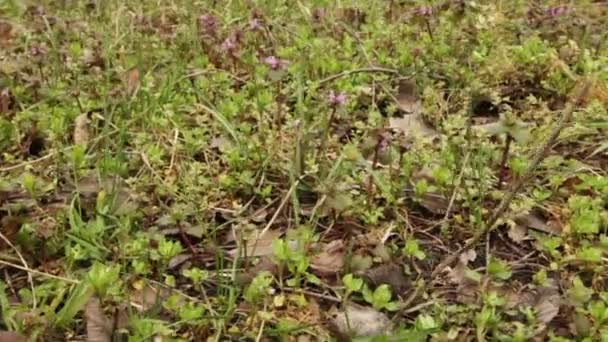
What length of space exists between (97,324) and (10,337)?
16cm

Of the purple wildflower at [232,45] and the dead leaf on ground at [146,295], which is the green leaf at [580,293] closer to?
the dead leaf on ground at [146,295]

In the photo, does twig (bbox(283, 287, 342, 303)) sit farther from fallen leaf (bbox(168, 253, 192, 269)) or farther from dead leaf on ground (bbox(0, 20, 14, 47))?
dead leaf on ground (bbox(0, 20, 14, 47))

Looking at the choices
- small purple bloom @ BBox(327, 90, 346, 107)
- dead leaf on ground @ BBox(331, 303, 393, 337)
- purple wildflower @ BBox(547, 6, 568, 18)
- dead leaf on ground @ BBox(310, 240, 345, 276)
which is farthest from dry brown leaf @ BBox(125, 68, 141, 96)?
purple wildflower @ BBox(547, 6, 568, 18)

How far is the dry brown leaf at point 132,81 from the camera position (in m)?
2.54

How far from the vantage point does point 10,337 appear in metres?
1.59

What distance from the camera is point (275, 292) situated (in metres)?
1.79

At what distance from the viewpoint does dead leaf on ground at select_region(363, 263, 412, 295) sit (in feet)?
5.89

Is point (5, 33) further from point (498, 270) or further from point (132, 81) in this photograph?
point (498, 270)

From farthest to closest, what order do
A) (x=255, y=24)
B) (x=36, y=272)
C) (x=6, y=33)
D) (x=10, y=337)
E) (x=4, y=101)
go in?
(x=6, y=33) < (x=255, y=24) < (x=4, y=101) < (x=36, y=272) < (x=10, y=337)

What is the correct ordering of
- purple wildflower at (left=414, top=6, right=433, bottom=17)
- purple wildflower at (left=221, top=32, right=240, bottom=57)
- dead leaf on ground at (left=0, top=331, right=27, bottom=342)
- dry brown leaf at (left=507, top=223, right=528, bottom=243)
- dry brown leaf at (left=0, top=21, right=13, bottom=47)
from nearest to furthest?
1. dead leaf on ground at (left=0, top=331, right=27, bottom=342)
2. dry brown leaf at (left=507, top=223, right=528, bottom=243)
3. purple wildflower at (left=221, top=32, right=240, bottom=57)
4. purple wildflower at (left=414, top=6, right=433, bottom=17)
5. dry brown leaf at (left=0, top=21, right=13, bottom=47)

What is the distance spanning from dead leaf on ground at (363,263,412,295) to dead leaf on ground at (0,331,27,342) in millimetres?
715

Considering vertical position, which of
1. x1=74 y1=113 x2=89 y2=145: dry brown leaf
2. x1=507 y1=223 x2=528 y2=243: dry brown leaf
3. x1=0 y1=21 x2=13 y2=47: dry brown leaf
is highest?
x1=0 y1=21 x2=13 y2=47: dry brown leaf

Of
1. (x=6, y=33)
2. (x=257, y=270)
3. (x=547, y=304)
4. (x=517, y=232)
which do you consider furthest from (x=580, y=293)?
(x=6, y=33)

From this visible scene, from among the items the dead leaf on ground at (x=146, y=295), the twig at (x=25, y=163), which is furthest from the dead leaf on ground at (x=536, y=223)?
the twig at (x=25, y=163)
